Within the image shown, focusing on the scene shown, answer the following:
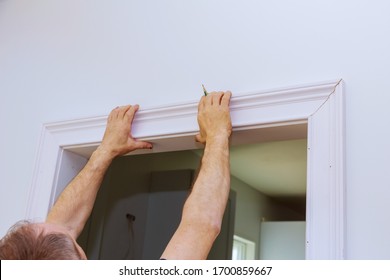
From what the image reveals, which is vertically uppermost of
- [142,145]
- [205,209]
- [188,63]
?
[188,63]

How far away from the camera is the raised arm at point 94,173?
1607 mm

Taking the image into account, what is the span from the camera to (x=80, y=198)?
5.35 feet

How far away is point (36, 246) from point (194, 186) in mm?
509

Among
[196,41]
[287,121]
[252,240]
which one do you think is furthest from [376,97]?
[252,240]

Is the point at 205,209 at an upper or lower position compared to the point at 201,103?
lower

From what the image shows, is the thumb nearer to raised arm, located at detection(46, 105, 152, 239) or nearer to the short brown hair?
raised arm, located at detection(46, 105, 152, 239)

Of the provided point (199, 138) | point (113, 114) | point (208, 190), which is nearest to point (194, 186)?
point (208, 190)

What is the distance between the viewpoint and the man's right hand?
1468 mm

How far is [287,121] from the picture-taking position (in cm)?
146

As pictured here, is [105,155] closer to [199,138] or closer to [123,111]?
[123,111]

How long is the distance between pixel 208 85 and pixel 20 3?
113 centimetres

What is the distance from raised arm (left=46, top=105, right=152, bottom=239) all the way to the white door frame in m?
0.04

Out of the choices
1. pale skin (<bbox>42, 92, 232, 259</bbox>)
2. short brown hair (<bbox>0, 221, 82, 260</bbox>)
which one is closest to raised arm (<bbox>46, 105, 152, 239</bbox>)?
pale skin (<bbox>42, 92, 232, 259</bbox>)
